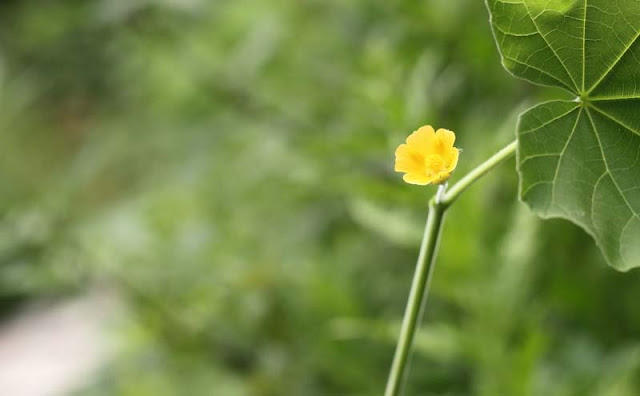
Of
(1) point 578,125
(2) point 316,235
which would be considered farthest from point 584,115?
(2) point 316,235

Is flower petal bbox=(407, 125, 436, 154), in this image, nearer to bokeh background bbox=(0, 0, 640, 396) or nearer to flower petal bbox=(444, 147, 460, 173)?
flower petal bbox=(444, 147, 460, 173)

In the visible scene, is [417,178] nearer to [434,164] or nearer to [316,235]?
[434,164]

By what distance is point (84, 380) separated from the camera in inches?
36.3

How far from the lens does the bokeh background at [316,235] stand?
57 centimetres

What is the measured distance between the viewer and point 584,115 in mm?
195

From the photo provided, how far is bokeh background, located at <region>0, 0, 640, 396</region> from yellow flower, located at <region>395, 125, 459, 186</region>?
0.31 meters

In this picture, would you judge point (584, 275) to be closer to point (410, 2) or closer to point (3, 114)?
point (410, 2)

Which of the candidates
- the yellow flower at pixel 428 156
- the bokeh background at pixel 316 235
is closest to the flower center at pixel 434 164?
the yellow flower at pixel 428 156

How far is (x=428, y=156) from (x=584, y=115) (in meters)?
0.04

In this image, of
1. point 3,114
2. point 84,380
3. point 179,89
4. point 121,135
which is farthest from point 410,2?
point 121,135

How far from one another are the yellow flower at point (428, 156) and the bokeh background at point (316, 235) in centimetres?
31

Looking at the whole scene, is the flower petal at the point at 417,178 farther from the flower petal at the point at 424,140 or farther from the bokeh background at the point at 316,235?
the bokeh background at the point at 316,235

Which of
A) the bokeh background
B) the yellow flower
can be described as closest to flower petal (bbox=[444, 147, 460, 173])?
the yellow flower

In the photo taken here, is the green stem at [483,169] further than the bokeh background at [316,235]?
No
